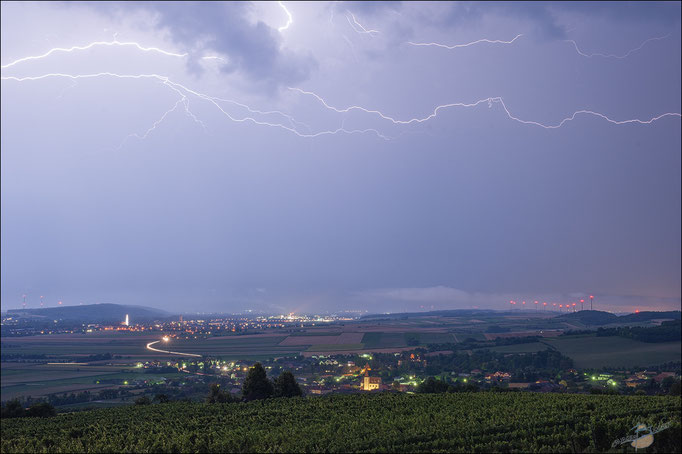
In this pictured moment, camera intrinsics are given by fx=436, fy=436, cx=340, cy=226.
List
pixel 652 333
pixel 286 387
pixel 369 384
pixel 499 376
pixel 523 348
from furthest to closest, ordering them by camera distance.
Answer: pixel 652 333
pixel 523 348
pixel 499 376
pixel 369 384
pixel 286 387

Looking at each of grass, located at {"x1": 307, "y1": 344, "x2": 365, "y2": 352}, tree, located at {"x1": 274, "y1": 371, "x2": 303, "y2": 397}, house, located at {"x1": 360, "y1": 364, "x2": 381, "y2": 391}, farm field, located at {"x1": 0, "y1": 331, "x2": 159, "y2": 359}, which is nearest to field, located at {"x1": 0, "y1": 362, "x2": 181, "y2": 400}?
farm field, located at {"x1": 0, "y1": 331, "x2": 159, "y2": 359}

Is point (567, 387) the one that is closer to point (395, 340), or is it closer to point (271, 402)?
point (271, 402)

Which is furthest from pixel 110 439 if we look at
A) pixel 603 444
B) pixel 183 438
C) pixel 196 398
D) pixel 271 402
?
pixel 196 398

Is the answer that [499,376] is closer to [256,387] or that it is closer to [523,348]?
[523,348]

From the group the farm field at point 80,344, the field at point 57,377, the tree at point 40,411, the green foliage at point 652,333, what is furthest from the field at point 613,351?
the farm field at point 80,344

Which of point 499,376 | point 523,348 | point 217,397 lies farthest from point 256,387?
point 523,348

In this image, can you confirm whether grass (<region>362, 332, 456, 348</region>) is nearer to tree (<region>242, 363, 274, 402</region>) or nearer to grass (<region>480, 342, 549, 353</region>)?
grass (<region>480, 342, 549, 353</region>)

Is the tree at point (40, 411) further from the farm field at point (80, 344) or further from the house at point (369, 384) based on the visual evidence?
the farm field at point (80, 344)
